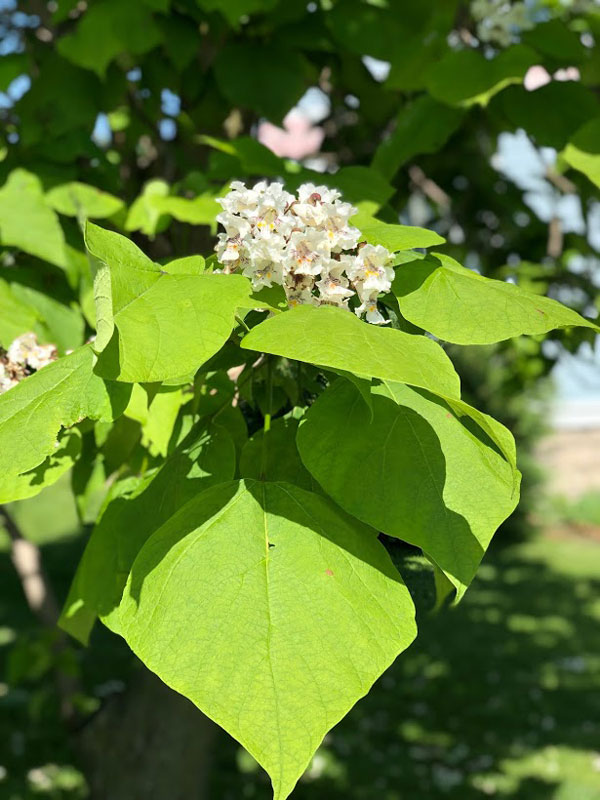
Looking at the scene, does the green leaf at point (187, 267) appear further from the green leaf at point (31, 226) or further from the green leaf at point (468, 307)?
Result: the green leaf at point (31, 226)

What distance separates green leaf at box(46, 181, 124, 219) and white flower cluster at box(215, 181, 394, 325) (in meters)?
0.82

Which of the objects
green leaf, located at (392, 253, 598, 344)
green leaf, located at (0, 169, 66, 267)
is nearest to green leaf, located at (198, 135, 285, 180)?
green leaf, located at (0, 169, 66, 267)

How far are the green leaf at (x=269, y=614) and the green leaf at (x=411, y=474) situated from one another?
0.04 meters

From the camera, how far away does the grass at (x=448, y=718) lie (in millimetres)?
4000

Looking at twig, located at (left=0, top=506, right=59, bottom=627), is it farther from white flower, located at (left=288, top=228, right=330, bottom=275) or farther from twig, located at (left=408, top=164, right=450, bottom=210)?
white flower, located at (left=288, top=228, right=330, bottom=275)

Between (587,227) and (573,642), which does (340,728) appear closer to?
(573,642)

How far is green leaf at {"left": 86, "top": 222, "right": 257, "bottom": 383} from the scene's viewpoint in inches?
27.9

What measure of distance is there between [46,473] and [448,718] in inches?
176

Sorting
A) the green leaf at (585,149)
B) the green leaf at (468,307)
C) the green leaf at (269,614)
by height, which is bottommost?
the green leaf at (585,149)

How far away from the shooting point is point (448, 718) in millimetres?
4906

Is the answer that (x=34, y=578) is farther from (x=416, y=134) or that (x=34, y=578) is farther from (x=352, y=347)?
(x=352, y=347)

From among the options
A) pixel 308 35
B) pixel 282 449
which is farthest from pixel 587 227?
pixel 282 449

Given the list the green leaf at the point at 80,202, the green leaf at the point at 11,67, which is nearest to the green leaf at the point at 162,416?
the green leaf at the point at 80,202

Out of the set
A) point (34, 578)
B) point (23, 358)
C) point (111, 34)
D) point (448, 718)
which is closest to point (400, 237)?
point (23, 358)
